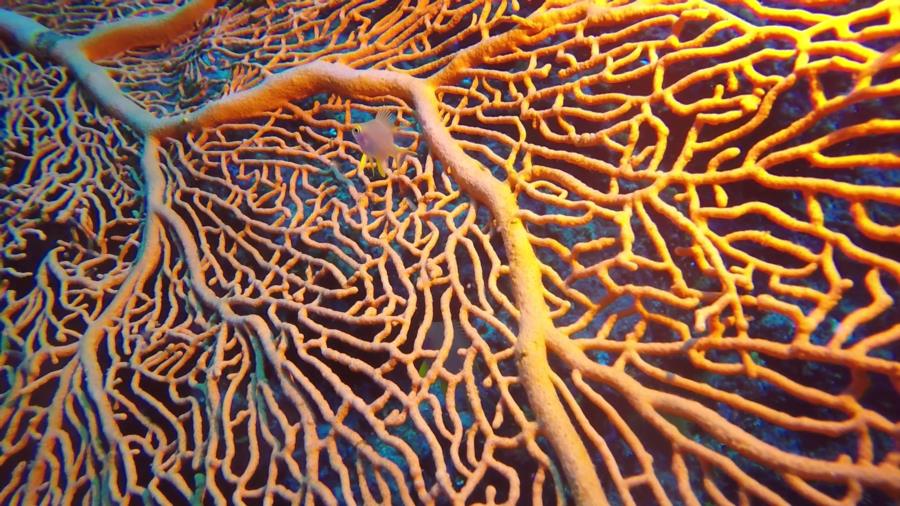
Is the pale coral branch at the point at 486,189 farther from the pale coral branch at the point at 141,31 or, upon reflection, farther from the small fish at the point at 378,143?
the pale coral branch at the point at 141,31

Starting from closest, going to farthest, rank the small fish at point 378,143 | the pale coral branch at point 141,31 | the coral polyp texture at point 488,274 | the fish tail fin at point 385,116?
1. the coral polyp texture at point 488,274
2. the small fish at point 378,143
3. the fish tail fin at point 385,116
4. the pale coral branch at point 141,31

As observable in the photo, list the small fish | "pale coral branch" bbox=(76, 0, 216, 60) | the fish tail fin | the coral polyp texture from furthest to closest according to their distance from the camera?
"pale coral branch" bbox=(76, 0, 216, 60)
the fish tail fin
the small fish
the coral polyp texture

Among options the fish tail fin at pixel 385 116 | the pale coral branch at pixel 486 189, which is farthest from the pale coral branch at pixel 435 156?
the fish tail fin at pixel 385 116

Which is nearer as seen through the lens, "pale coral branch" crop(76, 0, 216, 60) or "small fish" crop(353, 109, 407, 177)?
"small fish" crop(353, 109, 407, 177)

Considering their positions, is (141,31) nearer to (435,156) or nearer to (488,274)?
(435,156)

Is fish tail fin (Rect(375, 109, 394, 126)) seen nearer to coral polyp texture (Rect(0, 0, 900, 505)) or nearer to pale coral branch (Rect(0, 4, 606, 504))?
coral polyp texture (Rect(0, 0, 900, 505))

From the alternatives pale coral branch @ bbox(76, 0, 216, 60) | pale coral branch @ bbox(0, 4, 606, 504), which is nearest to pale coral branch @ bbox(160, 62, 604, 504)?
pale coral branch @ bbox(0, 4, 606, 504)

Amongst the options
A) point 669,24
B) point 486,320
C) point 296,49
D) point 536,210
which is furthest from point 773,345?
point 296,49
